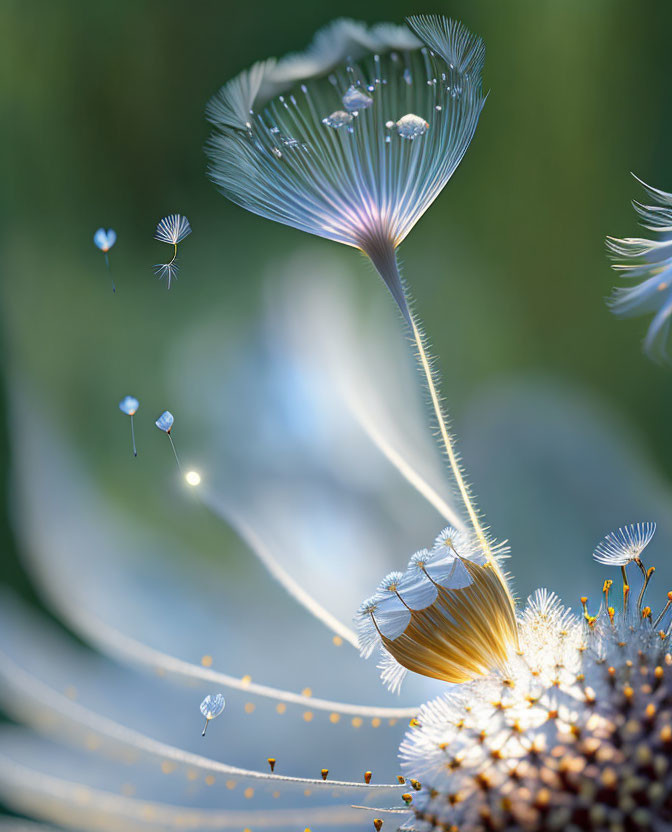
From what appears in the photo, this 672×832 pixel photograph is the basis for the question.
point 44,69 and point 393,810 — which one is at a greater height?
point 44,69

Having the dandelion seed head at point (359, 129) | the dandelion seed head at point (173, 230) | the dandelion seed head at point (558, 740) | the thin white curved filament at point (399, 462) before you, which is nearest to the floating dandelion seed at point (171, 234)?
the dandelion seed head at point (173, 230)

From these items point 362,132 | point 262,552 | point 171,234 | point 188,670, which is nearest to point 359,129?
point 362,132

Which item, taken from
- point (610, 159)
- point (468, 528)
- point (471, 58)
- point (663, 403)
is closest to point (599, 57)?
point (610, 159)

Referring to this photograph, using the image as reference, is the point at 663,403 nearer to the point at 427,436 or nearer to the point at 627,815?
the point at 427,436

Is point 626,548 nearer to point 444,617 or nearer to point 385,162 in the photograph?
point 444,617

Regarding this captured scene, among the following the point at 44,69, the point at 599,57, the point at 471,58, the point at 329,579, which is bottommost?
the point at 329,579
